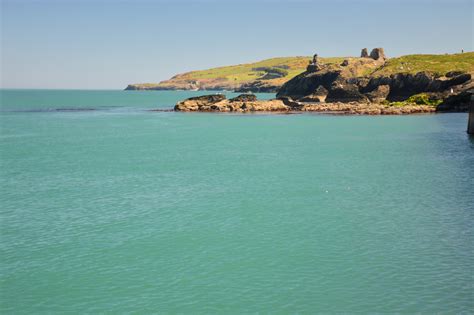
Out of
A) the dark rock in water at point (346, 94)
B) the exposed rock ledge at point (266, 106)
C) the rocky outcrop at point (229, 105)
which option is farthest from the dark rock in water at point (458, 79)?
the rocky outcrop at point (229, 105)

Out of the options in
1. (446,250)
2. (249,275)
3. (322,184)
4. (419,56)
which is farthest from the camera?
(419,56)

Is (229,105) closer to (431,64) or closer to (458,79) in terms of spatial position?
(458,79)

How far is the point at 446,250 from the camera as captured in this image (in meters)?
26.1

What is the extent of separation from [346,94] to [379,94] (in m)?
9.54

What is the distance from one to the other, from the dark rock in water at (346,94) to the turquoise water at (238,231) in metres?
81.5

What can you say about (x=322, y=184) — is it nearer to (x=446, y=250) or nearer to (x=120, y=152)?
(x=446, y=250)

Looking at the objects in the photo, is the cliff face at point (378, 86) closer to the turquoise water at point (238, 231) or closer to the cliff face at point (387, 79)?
the cliff face at point (387, 79)

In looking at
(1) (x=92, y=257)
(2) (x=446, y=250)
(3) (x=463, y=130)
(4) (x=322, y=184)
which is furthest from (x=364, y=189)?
(3) (x=463, y=130)

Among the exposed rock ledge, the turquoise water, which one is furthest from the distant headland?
the turquoise water

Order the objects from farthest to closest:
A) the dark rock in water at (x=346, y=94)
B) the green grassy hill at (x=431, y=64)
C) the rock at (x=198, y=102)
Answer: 1. the green grassy hill at (x=431, y=64)
2. the rock at (x=198, y=102)
3. the dark rock in water at (x=346, y=94)

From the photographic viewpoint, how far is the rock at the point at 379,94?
143238 mm

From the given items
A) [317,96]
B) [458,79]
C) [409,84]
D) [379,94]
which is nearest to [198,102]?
[317,96]

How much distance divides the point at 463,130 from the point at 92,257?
75.6 m

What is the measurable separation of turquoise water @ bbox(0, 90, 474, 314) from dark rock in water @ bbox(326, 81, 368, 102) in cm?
Result: 8151
